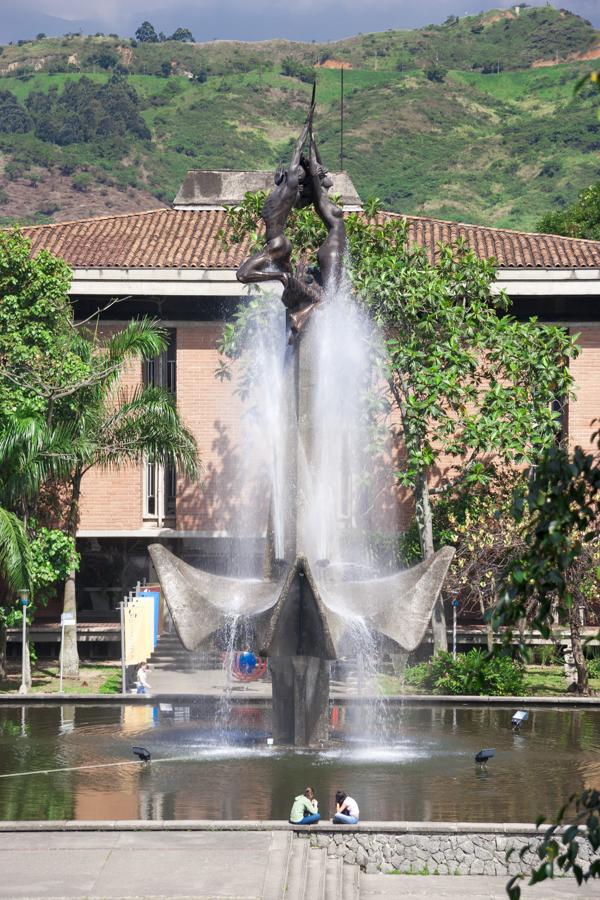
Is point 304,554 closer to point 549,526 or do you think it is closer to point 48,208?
point 549,526

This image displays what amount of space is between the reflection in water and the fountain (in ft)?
4.25

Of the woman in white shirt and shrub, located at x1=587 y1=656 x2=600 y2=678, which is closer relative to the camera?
the woman in white shirt

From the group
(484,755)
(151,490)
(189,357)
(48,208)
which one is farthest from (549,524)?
(48,208)

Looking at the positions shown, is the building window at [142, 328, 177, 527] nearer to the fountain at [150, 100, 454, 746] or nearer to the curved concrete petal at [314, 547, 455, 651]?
the fountain at [150, 100, 454, 746]

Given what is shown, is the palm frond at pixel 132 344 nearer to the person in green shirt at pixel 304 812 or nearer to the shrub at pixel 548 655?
the shrub at pixel 548 655

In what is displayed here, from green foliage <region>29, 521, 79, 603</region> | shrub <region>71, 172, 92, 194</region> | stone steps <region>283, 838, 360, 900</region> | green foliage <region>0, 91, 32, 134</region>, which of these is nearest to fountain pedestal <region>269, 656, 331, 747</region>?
stone steps <region>283, 838, 360, 900</region>

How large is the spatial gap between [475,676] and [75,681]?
319 inches

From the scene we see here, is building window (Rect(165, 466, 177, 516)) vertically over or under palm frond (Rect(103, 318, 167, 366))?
under

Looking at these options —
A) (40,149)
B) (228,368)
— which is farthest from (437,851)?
(40,149)

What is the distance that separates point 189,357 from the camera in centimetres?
3403

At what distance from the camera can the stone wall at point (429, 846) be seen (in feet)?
47.0

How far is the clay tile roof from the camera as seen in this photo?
3412 cm

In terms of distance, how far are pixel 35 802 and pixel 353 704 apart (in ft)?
25.2

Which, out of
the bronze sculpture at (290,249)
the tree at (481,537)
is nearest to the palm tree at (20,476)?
the tree at (481,537)
